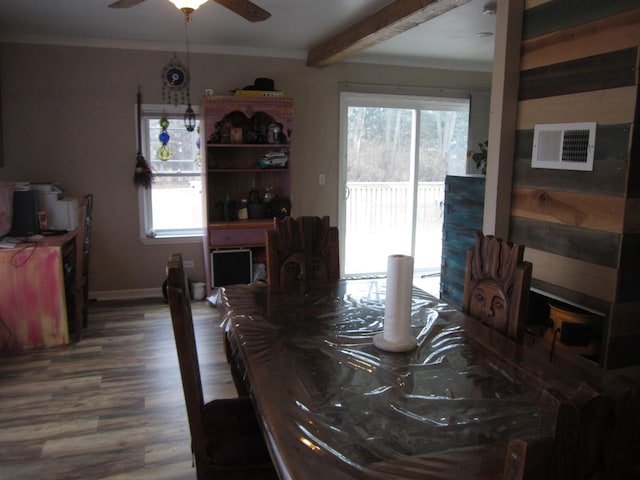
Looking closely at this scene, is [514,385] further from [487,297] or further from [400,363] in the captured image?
[487,297]

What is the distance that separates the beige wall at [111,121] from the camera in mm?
4316

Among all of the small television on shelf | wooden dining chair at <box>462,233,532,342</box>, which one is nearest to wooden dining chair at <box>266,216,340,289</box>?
wooden dining chair at <box>462,233,532,342</box>

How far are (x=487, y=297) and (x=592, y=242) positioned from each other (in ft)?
1.59

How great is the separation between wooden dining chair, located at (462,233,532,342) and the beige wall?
322cm

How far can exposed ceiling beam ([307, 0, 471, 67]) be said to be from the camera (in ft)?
9.46

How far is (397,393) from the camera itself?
1.33m

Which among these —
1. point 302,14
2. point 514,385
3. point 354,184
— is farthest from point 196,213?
point 514,385

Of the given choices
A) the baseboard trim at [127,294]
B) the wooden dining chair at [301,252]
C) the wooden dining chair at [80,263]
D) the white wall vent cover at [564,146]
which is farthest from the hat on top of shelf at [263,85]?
the white wall vent cover at [564,146]

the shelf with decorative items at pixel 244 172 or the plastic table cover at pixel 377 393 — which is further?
the shelf with decorative items at pixel 244 172

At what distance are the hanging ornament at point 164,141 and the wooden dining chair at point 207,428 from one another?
11.3ft

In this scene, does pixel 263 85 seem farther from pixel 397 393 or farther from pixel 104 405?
pixel 397 393

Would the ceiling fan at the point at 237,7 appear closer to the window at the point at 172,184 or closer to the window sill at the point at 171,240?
the window at the point at 172,184

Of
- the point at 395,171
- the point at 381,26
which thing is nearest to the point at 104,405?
the point at 381,26

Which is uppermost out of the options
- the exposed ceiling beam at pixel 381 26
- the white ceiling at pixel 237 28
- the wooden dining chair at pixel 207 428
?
the white ceiling at pixel 237 28
